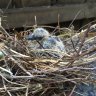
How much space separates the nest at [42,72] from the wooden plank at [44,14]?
241cm

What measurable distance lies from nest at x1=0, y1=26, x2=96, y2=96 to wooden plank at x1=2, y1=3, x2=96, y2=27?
94.7 inches

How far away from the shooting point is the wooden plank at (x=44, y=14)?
4.16m

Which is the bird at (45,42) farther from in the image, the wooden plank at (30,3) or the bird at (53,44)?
the wooden plank at (30,3)

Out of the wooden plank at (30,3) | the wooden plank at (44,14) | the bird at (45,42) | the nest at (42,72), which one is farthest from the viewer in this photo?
the wooden plank at (30,3)

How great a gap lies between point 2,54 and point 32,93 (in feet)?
0.62

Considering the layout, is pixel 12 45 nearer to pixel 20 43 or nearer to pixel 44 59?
pixel 20 43

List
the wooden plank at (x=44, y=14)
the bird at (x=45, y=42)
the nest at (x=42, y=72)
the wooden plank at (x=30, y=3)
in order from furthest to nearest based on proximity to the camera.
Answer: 1. the wooden plank at (x=30, y=3)
2. the wooden plank at (x=44, y=14)
3. the bird at (x=45, y=42)
4. the nest at (x=42, y=72)

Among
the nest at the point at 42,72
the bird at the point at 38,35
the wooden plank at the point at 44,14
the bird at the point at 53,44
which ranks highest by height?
the wooden plank at the point at 44,14

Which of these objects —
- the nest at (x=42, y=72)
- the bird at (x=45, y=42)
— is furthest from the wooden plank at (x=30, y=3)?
the nest at (x=42, y=72)

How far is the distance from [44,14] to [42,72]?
3244mm

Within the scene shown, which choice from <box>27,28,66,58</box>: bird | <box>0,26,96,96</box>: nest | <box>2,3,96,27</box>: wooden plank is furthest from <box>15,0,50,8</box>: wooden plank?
<box>0,26,96,96</box>: nest

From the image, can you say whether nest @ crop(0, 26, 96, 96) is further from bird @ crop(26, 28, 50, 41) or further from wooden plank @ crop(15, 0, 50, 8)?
wooden plank @ crop(15, 0, 50, 8)

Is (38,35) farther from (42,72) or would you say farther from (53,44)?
(42,72)

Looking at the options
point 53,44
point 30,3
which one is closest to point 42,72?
point 53,44
